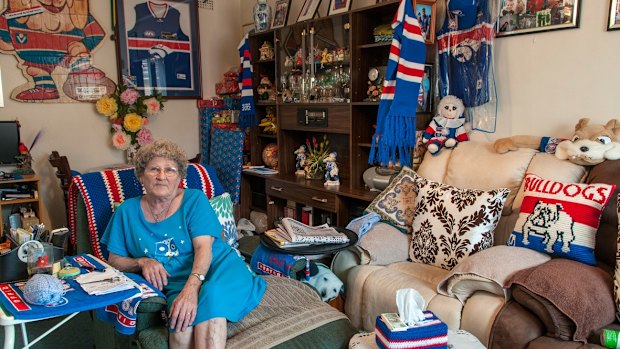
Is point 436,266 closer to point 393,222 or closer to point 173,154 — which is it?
point 393,222

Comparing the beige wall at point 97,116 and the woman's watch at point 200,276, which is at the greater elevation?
the beige wall at point 97,116

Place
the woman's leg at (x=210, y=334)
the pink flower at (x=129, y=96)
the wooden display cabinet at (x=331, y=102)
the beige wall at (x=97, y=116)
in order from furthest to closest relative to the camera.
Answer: the pink flower at (x=129, y=96)
the beige wall at (x=97, y=116)
the wooden display cabinet at (x=331, y=102)
the woman's leg at (x=210, y=334)

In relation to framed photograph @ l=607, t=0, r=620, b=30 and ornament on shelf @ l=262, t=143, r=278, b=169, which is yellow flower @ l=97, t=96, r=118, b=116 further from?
framed photograph @ l=607, t=0, r=620, b=30

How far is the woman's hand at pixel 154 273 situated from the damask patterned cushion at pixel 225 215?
533 mm

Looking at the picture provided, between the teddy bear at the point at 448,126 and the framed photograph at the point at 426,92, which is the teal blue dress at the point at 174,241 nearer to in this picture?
the teddy bear at the point at 448,126

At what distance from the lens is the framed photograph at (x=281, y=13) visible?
3.80 m

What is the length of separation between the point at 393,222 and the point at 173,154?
1.23 m

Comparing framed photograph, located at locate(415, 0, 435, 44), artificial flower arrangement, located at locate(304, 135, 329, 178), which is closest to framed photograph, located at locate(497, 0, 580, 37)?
framed photograph, located at locate(415, 0, 435, 44)

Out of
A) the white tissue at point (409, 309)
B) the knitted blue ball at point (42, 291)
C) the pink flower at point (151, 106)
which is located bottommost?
the white tissue at point (409, 309)

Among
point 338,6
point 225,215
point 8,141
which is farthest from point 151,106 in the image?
point 225,215

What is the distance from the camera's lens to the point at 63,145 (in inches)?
160

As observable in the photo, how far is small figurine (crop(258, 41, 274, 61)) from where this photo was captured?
153 inches

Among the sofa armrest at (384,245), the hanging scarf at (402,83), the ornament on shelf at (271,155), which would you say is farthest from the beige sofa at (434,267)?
the ornament on shelf at (271,155)

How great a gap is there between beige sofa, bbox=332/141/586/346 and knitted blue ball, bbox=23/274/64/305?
1.35 m
